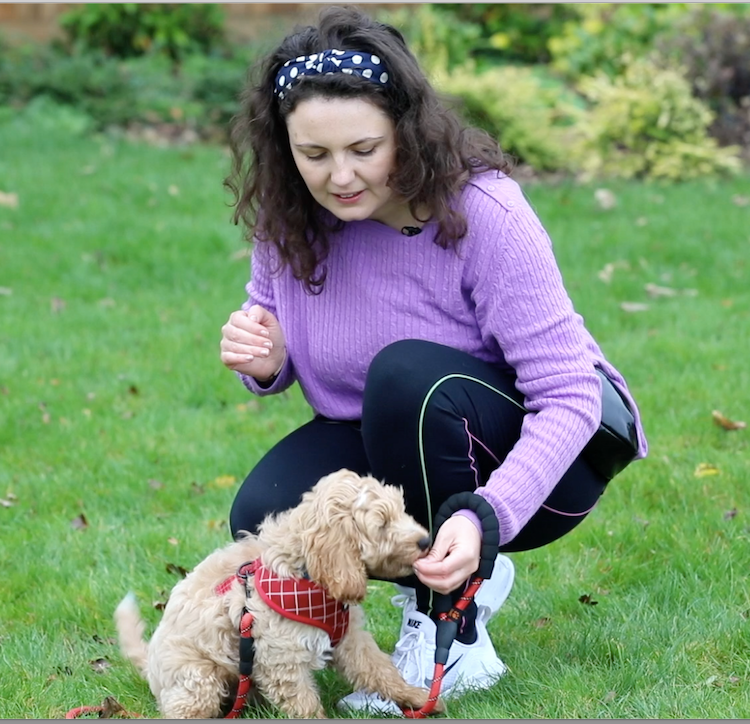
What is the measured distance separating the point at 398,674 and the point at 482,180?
1.38 m

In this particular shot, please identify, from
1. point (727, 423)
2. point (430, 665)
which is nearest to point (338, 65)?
point (430, 665)

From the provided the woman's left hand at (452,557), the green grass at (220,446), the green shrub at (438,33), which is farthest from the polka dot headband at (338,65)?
the green shrub at (438,33)

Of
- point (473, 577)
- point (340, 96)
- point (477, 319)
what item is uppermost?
point (340, 96)

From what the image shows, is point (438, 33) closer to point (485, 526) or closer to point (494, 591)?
point (494, 591)

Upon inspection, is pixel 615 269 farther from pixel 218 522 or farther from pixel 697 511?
pixel 218 522

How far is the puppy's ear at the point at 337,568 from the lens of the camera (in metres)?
2.56

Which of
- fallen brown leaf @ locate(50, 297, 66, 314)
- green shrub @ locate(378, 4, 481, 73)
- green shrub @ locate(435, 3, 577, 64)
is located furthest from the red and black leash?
green shrub @ locate(435, 3, 577, 64)

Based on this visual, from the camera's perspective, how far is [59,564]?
379 cm

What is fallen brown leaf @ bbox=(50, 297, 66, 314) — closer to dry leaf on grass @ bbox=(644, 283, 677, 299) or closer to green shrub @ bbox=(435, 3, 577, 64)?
dry leaf on grass @ bbox=(644, 283, 677, 299)

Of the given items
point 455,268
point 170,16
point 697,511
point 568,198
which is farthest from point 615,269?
point 170,16

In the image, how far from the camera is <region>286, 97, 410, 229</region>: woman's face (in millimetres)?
2781

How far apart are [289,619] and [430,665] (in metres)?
0.49

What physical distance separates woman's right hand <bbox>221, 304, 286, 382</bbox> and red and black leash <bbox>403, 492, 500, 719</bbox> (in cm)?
77

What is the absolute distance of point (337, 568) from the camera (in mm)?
2576
